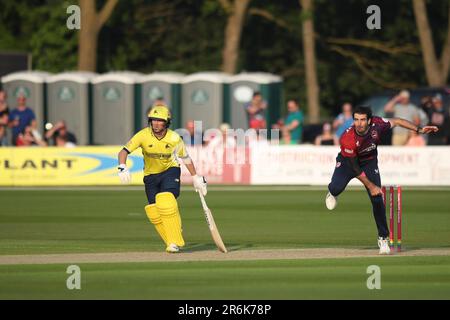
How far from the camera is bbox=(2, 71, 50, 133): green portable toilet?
1528 inches

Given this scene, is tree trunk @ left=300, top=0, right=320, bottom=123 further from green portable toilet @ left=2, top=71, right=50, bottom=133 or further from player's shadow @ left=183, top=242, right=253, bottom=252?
player's shadow @ left=183, top=242, right=253, bottom=252

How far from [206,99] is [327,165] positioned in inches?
351

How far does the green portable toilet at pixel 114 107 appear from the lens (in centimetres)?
3938

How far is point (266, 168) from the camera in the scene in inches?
1226

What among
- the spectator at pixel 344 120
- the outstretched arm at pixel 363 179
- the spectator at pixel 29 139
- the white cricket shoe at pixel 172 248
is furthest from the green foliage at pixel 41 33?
the outstretched arm at pixel 363 179

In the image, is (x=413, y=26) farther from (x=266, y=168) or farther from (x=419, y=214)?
(x=419, y=214)

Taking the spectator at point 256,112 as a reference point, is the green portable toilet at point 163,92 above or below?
Result: above

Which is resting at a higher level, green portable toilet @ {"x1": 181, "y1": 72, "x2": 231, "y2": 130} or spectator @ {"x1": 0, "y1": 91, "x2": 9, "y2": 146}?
green portable toilet @ {"x1": 181, "y1": 72, "x2": 231, "y2": 130}

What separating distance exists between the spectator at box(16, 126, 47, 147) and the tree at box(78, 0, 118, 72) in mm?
9383

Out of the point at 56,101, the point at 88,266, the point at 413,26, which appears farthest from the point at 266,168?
the point at 413,26

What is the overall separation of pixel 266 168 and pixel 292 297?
690 inches

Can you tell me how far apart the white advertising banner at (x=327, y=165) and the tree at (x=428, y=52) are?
13.3m
